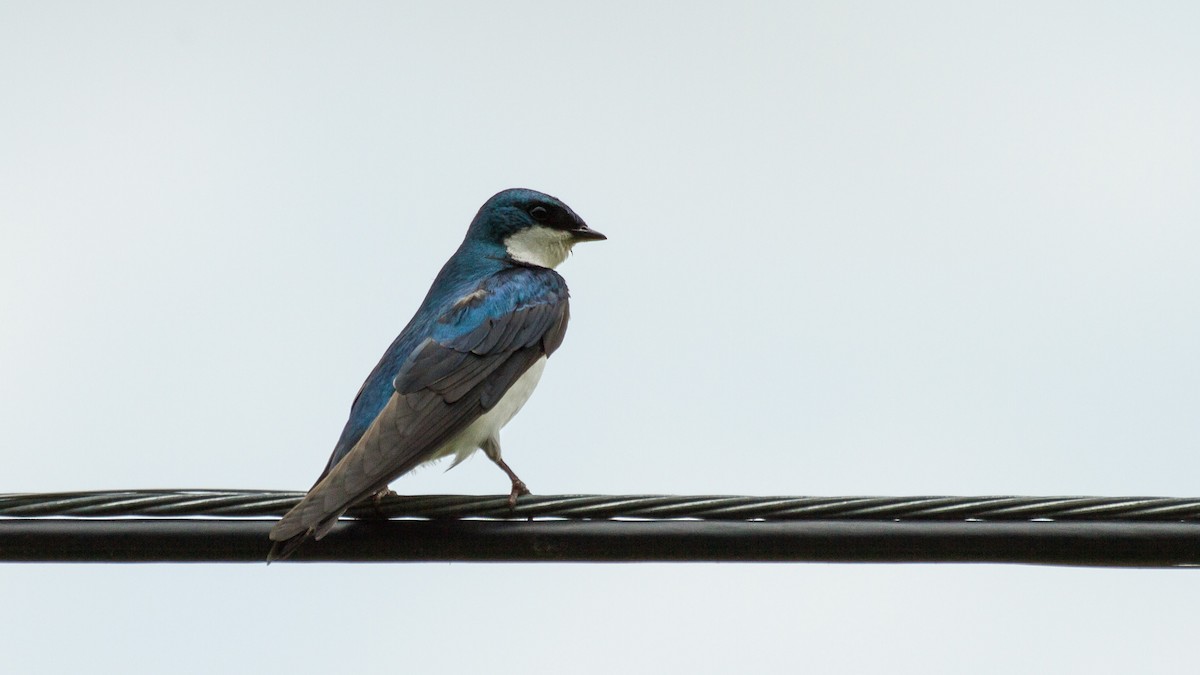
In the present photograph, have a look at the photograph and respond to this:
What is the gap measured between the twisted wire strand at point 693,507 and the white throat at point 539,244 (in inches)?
143

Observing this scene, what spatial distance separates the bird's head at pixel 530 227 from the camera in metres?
7.52

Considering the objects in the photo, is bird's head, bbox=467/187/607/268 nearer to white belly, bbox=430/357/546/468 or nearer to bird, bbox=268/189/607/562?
bird, bbox=268/189/607/562

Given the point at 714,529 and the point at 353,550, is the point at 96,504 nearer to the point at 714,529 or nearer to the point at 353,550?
the point at 353,550

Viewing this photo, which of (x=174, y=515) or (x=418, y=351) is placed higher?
(x=418, y=351)

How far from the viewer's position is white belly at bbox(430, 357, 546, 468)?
227 inches

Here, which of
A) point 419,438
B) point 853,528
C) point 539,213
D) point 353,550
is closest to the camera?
point 853,528

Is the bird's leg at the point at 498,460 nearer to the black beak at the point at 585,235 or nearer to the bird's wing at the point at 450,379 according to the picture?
the bird's wing at the point at 450,379

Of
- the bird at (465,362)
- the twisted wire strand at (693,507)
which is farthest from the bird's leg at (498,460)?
the twisted wire strand at (693,507)

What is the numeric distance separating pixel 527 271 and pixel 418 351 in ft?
4.11

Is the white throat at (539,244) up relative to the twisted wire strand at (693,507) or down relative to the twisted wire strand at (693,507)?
up

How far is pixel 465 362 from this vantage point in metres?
5.80

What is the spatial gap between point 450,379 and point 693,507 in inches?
80.0

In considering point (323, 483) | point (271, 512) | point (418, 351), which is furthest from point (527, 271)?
point (271, 512)

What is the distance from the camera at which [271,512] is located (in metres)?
3.94
